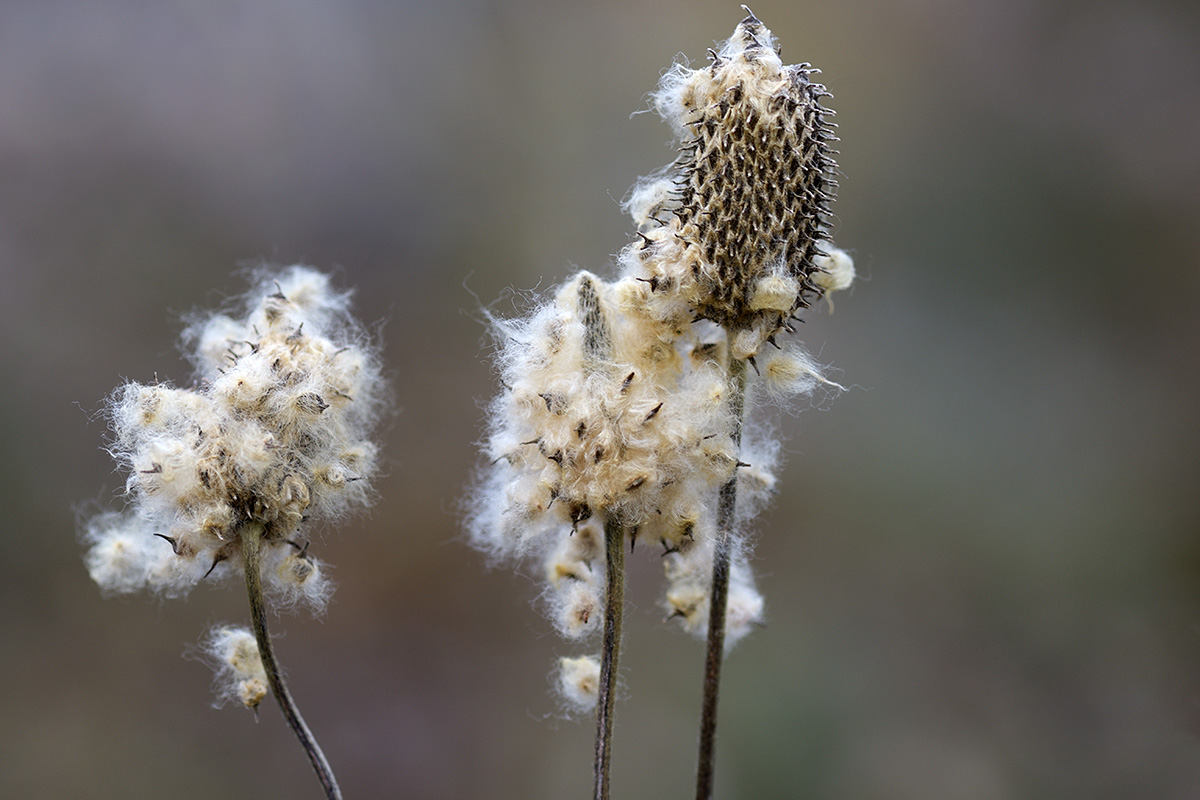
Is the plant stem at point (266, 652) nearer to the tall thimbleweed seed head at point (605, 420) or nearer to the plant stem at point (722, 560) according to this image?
the tall thimbleweed seed head at point (605, 420)

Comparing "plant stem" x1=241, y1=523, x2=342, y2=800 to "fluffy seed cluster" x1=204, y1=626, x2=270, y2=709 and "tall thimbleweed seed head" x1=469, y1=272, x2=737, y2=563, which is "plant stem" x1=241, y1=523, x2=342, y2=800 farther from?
"tall thimbleweed seed head" x1=469, y1=272, x2=737, y2=563

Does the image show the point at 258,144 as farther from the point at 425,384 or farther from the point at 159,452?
the point at 159,452

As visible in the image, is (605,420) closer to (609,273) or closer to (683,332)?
(683,332)

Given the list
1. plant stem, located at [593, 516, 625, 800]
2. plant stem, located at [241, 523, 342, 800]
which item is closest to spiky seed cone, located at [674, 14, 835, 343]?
plant stem, located at [593, 516, 625, 800]

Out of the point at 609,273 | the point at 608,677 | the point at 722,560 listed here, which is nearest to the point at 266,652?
the point at 608,677

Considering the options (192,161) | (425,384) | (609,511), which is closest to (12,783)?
(425,384)
